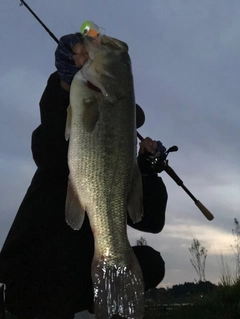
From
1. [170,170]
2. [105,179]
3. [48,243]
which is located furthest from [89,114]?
[170,170]

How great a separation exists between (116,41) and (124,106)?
1.50ft

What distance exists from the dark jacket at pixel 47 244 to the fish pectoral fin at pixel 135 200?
1.03m

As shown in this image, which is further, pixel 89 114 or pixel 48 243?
pixel 48 243

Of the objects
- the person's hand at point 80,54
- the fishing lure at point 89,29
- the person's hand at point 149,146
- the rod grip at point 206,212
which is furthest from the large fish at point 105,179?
the rod grip at point 206,212

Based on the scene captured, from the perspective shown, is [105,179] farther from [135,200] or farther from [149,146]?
[149,146]

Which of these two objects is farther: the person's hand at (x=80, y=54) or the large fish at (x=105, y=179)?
the person's hand at (x=80, y=54)

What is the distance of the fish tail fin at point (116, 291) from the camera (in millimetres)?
2746

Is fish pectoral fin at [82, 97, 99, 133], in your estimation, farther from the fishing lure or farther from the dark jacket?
the dark jacket

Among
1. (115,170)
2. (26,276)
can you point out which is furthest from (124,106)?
(26,276)

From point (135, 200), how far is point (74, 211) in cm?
39

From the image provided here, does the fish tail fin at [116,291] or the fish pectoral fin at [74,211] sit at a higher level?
the fish pectoral fin at [74,211]

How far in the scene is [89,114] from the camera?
2.77 m

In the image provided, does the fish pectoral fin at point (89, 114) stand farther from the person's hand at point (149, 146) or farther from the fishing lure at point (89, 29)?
the person's hand at point (149, 146)

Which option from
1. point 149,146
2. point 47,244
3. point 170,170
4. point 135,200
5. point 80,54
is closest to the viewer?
point 135,200
